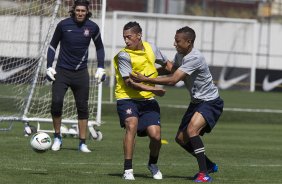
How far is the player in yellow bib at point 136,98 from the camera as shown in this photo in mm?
11853

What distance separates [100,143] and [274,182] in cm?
565

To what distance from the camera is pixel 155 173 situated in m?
12.0

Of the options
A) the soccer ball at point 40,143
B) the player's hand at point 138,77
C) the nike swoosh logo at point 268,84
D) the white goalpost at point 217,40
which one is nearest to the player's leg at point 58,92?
the soccer ball at point 40,143

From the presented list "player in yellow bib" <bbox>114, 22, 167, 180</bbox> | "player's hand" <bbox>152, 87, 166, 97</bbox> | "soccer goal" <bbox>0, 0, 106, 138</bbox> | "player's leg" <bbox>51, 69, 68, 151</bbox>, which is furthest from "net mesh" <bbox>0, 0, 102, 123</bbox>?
"player's hand" <bbox>152, 87, 166, 97</bbox>

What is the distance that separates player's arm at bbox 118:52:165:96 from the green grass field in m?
1.08

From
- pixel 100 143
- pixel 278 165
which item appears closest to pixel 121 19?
pixel 100 143

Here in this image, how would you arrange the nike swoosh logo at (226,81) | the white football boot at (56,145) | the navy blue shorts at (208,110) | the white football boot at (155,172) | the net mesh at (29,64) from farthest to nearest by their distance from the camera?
the nike swoosh logo at (226,81) → the net mesh at (29,64) → the white football boot at (56,145) → the navy blue shorts at (208,110) → the white football boot at (155,172)

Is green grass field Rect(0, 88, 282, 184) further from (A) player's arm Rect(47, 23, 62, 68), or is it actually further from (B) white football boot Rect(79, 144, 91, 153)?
(A) player's arm Rect(47, 23, 62, 68)

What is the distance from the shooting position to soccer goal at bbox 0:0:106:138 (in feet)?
60.8

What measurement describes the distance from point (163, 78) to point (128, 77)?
0.41m

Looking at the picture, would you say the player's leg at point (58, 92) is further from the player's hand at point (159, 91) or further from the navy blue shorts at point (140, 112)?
the player's hand at point (159, 91)

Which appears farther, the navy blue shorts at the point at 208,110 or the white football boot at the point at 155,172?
the navy blue shorts at the point at 208,110

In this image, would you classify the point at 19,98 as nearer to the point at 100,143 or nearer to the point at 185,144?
the point at 100,143

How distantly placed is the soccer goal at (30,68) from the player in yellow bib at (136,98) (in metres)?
5.60
